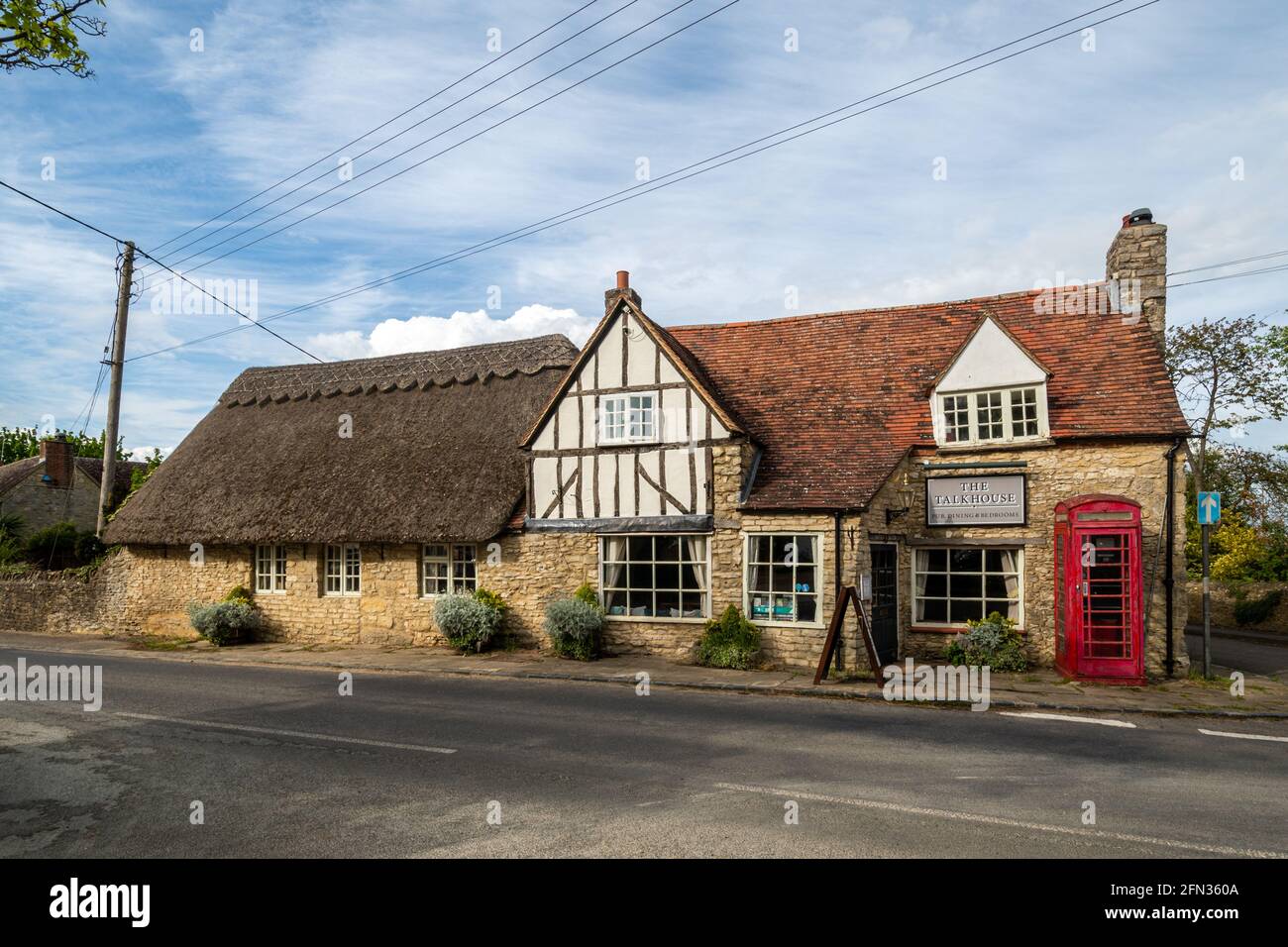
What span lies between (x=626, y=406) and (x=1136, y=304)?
10.3 metres

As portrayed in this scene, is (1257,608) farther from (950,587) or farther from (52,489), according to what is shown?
(52,489)

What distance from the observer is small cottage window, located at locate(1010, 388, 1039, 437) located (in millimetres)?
15531

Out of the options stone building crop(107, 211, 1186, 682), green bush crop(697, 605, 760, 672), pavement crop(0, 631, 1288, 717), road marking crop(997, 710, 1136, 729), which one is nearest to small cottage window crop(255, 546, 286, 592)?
stone building crop(107, 211, 1186, 682)

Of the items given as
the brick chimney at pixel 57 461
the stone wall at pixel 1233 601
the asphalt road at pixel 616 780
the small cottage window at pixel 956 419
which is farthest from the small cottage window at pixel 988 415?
the brick chimney at pixel 57 461

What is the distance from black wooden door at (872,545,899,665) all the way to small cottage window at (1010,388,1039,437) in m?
3.22

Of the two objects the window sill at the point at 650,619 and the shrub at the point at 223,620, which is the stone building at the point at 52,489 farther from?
the window sill at the point at 650,619

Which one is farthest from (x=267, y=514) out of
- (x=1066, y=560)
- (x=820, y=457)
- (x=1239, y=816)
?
(x=1239, y=816)

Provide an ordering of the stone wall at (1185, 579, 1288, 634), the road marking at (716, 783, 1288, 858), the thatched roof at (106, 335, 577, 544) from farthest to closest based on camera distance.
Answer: the stone wall at (1185, 579, 1288, 634), the thatched roof at (106, 335, 577, 544), the road marking at (716, 783, 1288, 858)

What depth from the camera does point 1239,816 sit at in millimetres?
6953

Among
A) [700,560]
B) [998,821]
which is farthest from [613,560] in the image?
[998,821]

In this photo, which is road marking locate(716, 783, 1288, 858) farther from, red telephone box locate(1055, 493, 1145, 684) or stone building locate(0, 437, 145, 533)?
stone building locate(0, 437, 145, 533)

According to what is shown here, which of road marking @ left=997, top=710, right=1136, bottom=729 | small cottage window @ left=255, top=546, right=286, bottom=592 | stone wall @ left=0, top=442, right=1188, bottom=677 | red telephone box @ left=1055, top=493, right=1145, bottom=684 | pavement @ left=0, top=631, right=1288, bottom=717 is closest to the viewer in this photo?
road marking @ left=997, top=710, right=1136, bottom=729

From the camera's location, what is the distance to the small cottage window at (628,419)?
17.1m
